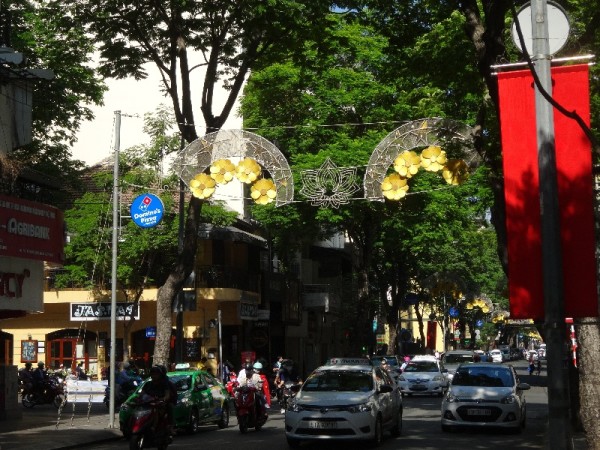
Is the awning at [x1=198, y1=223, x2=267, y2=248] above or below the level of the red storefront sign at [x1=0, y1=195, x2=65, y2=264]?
above

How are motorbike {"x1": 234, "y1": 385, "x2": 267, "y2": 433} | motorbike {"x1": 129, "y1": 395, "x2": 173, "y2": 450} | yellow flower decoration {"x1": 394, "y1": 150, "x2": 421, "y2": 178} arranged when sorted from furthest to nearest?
motorbike {"x1": 234, "y1": 385, "x2": 267, "y2": 433} → yellow flower decoration {"x1": 394, "y1": 150, "x2": 421, "y2": 178} → motorbike {"x1": 129, "y1": 395, "x2": 173, "y2": 450}

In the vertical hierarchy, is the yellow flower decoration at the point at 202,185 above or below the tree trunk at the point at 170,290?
above

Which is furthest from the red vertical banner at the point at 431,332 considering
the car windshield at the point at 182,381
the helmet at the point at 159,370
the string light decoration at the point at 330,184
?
the helmet at the point at 159,370

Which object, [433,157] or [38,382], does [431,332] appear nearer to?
[38,382]

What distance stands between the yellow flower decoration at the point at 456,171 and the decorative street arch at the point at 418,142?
0.82 feet

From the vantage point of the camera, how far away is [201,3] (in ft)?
79.5

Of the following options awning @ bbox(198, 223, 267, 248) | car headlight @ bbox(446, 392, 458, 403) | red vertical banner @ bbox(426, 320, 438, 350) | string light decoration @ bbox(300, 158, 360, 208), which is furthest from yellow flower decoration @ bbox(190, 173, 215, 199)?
red vertical banner @ bbox(426, 320, 438, 350)

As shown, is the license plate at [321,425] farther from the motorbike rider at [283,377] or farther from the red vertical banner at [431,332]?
the red vertical banner at [431,332]

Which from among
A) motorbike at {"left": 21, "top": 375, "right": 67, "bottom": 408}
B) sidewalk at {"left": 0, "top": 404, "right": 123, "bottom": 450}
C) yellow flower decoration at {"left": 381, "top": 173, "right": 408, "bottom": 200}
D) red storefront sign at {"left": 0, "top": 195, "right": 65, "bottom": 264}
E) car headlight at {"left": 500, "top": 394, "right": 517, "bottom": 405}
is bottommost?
sidewalk at {"left": 0, "top": 404, "right": 123, "bottom": 450}

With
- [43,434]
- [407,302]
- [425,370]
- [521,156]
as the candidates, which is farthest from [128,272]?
[521,156]

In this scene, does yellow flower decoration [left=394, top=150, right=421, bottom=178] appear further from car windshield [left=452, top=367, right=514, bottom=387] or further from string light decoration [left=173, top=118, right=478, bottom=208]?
car windshield [left=452, top=367, right=514, bottom=387]

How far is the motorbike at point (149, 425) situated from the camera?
17.6 metres

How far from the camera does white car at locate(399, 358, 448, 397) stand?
42.8 meters

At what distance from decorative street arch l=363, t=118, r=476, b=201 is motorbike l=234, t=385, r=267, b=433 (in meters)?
5.37
